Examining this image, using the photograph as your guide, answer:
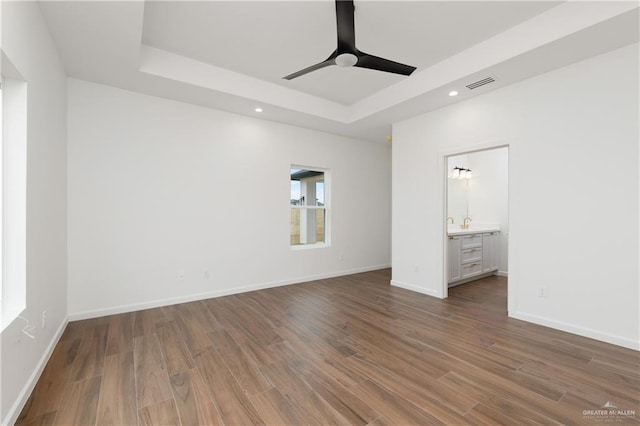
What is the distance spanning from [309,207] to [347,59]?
3.18 m

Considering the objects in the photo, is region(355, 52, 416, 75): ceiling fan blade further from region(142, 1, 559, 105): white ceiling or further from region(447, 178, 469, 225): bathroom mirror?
region(447, 178, 469, 225): bathroom mirror

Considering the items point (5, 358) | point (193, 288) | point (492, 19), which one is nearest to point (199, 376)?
point (5, 358)

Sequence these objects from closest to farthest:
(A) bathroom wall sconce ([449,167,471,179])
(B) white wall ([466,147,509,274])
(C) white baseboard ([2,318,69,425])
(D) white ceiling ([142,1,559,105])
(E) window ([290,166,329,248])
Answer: (C) white baseboard ([2,318,69,425]) → (D) white ceiling ([142,1,559,105]) → (E) window ([290,166,329,248]) → (B) white wall ([466,147,509,274]) → (A) bathroom wall sconce ([449,167,471,179])

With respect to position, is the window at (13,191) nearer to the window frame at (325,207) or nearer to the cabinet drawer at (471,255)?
the window frame at (325,207)

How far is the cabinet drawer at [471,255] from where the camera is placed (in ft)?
16.1

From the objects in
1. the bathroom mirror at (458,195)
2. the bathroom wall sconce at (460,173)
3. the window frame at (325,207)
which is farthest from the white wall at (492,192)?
the window frame at (325,207)

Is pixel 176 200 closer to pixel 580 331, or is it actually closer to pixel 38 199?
pixel 38 199

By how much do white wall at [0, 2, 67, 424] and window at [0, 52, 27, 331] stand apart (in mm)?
66

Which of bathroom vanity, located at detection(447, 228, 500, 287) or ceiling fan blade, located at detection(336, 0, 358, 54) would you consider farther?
bathroom vanity, located at detection(447, 228, 500, 287)

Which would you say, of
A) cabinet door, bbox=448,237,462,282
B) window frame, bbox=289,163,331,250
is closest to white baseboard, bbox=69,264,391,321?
window frame, bbox=289,163,331,250

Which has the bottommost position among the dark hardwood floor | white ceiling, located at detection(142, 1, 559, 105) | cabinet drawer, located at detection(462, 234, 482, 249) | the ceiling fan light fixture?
the dark hardwood floor

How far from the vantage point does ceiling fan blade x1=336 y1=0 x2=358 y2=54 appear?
7.59 feet

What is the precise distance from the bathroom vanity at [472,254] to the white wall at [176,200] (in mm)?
2083

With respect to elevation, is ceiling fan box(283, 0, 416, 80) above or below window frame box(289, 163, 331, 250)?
above
